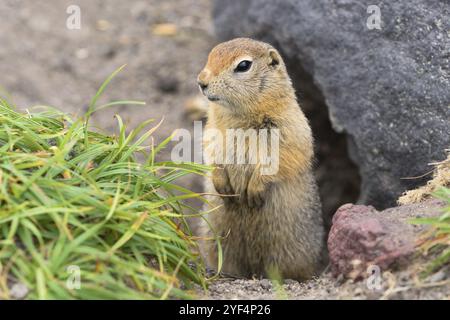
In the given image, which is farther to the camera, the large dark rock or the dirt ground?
the dirt ground

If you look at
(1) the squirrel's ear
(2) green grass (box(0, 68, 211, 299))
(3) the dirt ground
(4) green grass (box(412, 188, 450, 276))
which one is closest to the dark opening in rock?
(3) the dirt ground

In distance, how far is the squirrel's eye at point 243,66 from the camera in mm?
5574

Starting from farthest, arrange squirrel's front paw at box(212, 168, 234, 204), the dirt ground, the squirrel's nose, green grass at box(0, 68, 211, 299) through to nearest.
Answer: the dirt ground, squirrel's front paw at box(212, 168, 234, 204), the squirrel's nose, green grass at box(0, 68, 211, 299)

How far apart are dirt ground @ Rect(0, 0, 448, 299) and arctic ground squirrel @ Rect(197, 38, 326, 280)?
196 cm

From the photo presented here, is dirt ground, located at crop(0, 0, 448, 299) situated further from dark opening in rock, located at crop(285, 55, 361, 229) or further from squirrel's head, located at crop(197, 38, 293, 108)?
squirrel's head, located at crop(197, 38, 293, 108)

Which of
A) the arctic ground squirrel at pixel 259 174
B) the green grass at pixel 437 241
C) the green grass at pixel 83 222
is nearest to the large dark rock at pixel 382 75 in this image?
the arctic ground squirrel at pixel 259 174

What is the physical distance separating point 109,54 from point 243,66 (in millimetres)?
3841

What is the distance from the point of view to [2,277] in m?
3.80

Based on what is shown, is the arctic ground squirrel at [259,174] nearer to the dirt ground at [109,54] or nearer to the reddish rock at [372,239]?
the reddish rock at [372,239]

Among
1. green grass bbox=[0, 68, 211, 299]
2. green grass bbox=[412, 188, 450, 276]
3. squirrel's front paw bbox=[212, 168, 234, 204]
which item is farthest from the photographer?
squirrel's front paw bbox=[212, 168, 234, 204]

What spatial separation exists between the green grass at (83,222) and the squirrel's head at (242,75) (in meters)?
0.85

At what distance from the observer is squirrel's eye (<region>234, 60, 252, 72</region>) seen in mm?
5574

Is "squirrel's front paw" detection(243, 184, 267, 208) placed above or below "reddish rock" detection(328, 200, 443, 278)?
above
